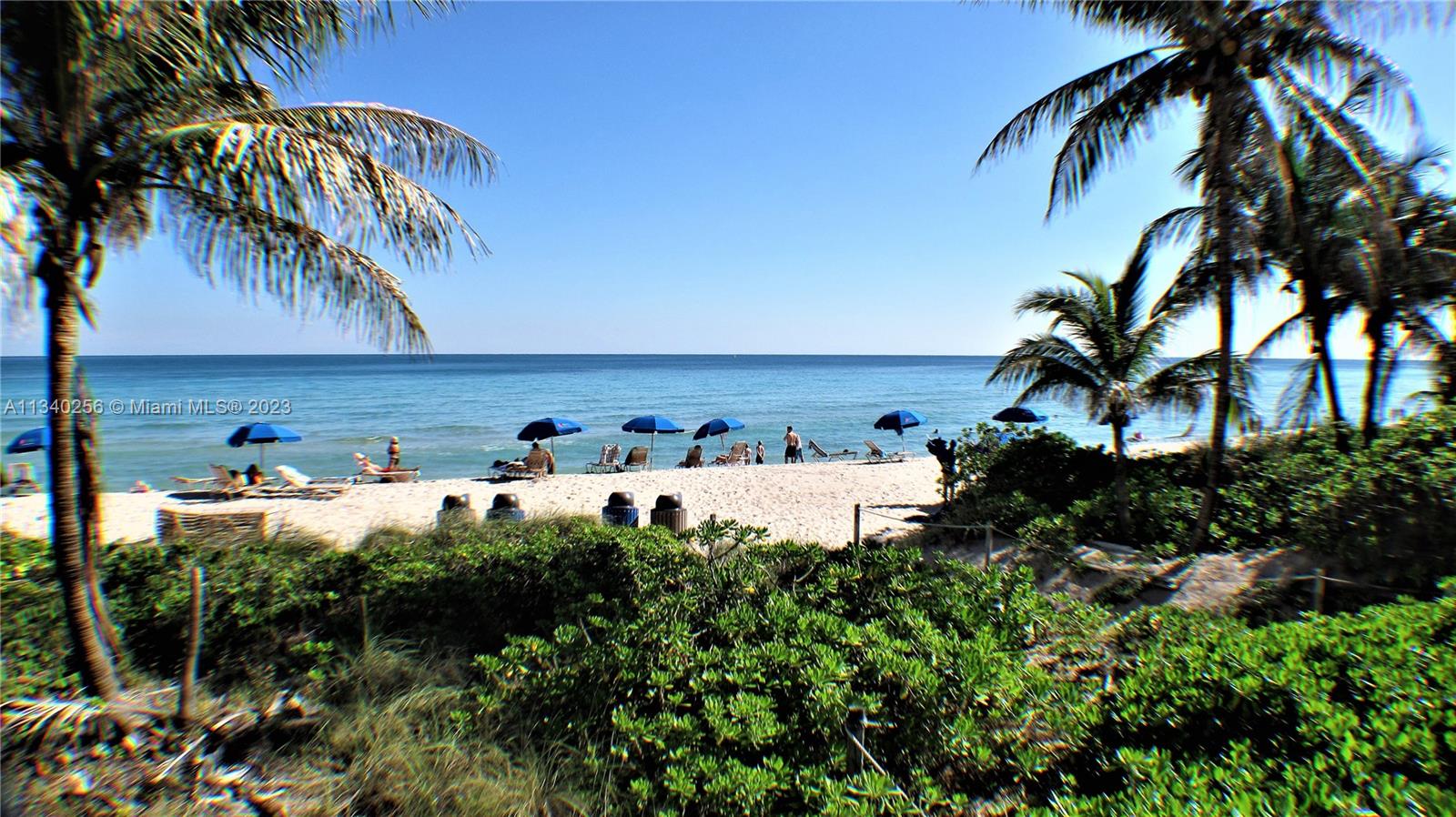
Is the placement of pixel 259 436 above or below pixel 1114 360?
below

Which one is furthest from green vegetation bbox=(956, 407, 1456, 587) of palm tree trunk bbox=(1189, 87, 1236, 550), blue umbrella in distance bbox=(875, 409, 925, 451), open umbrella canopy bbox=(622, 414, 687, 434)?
blue umbrella in distance bbox=(875, 409, 925, 451)

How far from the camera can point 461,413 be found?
1794 inches

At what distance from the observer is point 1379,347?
10398 mm

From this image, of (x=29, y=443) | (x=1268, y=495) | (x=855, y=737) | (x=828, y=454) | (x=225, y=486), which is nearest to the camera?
(x=855, y=737)

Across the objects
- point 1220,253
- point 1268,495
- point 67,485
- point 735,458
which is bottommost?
point 735,458

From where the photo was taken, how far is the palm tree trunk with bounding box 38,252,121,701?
176 inches

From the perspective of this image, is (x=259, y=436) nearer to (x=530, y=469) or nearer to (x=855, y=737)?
(x=530, y=469)

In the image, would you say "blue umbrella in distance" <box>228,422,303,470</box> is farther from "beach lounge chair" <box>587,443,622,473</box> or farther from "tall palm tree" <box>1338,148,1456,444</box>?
"tall palm tree" <box>1338,148,1456,444</box>

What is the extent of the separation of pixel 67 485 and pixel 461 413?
141ft

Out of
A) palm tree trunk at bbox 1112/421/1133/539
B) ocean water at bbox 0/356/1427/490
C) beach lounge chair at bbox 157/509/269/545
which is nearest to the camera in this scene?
beach lounge chair at bbox 157/509/269/545

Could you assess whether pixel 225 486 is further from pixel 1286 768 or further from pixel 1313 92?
pixel 1313 92

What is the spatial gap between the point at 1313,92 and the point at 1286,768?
8.85m

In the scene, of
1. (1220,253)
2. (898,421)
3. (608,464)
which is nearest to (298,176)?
(1220,253)

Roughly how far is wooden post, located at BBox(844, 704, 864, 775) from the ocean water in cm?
451
